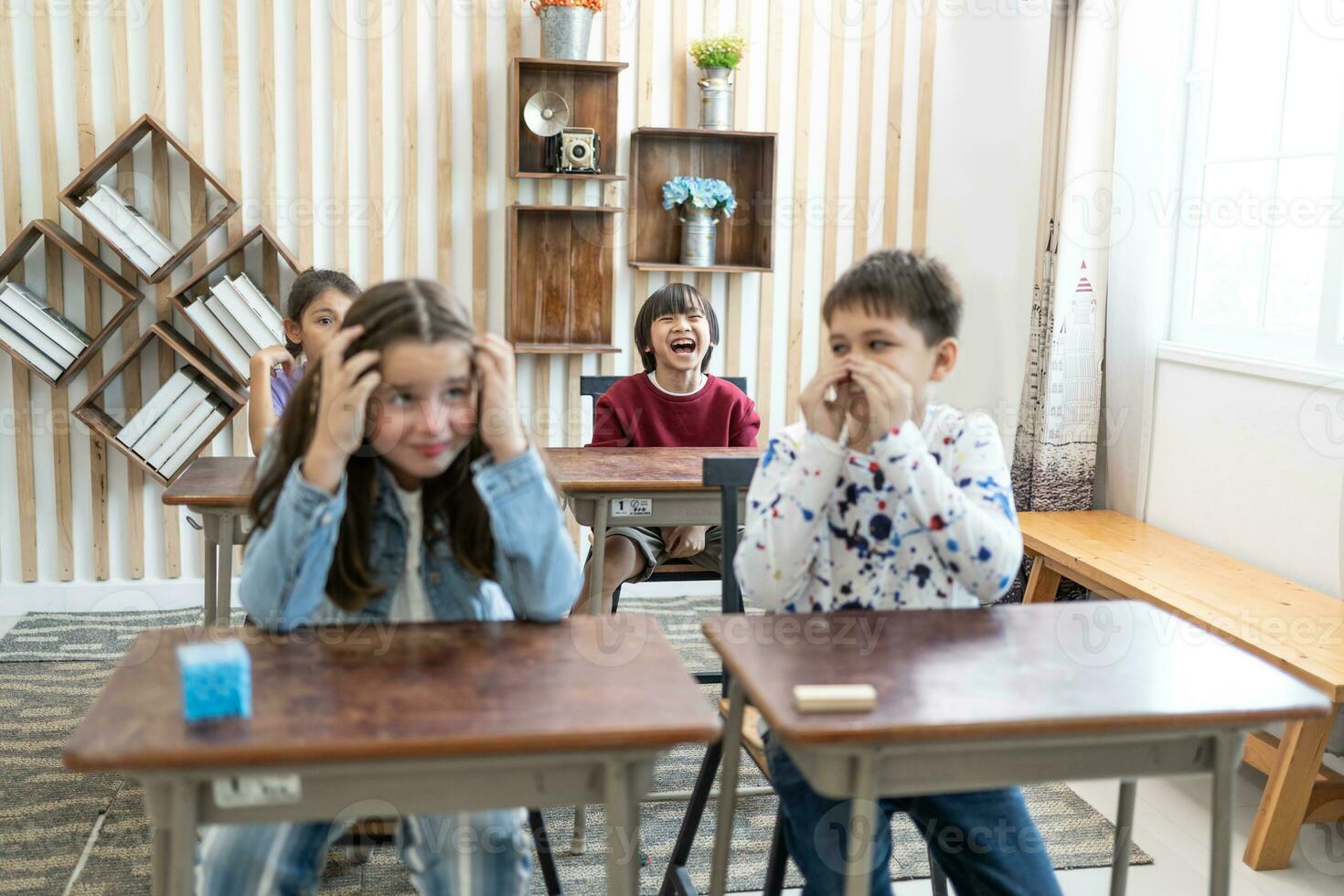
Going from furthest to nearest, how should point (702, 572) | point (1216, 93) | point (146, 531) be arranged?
point (146, 531) → point (1216, 93) → point (702, 572)

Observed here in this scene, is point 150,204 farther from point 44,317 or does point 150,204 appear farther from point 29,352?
point 29,352

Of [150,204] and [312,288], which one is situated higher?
[150,204]

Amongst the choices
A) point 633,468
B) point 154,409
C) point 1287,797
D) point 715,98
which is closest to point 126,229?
point 154,409

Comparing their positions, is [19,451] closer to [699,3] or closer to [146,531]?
[146,531]

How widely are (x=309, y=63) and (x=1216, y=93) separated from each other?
2.81m

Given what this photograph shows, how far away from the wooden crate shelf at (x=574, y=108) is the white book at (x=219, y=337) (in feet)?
3.49

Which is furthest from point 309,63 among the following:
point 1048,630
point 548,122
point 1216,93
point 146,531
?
point 1048,630

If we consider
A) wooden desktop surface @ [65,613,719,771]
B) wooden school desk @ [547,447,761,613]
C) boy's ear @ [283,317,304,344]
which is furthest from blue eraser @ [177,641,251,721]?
boy's ear @ [283,317,304,344]

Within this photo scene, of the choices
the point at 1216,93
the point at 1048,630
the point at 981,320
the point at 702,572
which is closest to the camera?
the point at 1048,630

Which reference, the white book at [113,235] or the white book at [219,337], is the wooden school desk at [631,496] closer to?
the white book at [219,337]

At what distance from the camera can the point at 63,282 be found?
13.5ft

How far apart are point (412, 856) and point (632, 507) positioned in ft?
4.33

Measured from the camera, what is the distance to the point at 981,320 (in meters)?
4.68

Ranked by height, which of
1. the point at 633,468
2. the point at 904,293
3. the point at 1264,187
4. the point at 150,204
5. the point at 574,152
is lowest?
the point at 633,468
